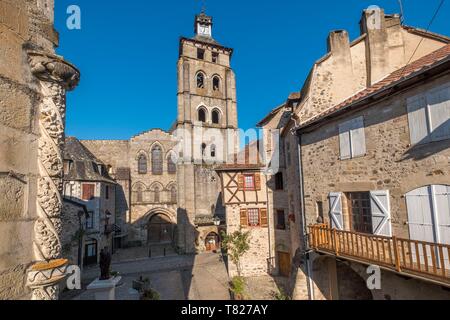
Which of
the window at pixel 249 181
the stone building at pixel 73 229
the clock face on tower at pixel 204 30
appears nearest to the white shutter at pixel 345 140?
the window at pixel 249 181

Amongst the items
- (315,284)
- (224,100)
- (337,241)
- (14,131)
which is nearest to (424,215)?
(337,241)

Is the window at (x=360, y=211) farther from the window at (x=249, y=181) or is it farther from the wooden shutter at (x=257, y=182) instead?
the window at (x=249, y=181)

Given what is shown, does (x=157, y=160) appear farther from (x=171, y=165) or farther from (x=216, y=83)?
(x=216, y=83)

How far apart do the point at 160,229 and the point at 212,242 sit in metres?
7.73

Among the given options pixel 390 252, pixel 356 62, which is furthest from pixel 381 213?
pixel 356 62

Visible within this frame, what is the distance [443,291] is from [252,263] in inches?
483

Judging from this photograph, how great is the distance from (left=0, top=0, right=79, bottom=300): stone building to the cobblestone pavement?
1139 centimetres

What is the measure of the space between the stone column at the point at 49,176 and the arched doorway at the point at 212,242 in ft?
80.8

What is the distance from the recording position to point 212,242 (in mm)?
26297

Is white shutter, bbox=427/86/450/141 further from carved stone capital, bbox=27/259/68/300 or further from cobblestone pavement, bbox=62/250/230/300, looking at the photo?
cobblestone pavement, bbox=62/250/230/300

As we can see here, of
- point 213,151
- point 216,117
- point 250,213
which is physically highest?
point 216,117

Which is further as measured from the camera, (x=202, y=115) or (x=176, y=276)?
(x=202, y=115)

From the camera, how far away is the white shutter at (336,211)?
8500 mm
